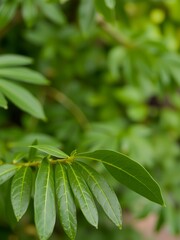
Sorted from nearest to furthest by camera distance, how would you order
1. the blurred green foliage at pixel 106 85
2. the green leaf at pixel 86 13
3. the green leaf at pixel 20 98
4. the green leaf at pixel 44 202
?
the green leaf at pixel 44 202, the green leaf at pixel 20 98, the green leaf at pixel 86 13, the blurred green foliage at pixel 106 85

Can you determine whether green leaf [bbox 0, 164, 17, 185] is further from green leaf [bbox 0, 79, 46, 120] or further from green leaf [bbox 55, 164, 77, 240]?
green leaf [bbox 0, 79, 46, 120]

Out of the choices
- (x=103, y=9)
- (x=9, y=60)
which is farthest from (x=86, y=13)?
(x=9, y=60)

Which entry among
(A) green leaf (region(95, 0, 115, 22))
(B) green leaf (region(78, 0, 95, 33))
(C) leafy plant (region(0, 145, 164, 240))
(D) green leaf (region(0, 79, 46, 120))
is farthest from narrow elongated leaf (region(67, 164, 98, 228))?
(B) green leaf (region(78, 0, 95, 33))

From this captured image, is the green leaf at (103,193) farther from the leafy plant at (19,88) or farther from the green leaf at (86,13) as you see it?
the green leaf at (86,13)

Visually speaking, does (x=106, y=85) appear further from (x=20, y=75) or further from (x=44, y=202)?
(x=44, y=202)

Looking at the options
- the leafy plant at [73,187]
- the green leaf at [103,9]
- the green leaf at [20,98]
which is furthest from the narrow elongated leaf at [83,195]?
the green leaf at [103,9]

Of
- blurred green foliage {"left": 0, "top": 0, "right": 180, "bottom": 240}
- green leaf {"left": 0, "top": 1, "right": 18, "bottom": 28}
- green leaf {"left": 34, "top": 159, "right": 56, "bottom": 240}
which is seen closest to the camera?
green leaf {"left": 34, "top": 159, "right": 56, "bottom": 240}

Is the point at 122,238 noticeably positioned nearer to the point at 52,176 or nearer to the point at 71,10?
the point at 71,10
